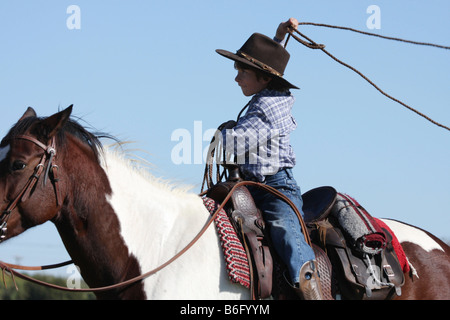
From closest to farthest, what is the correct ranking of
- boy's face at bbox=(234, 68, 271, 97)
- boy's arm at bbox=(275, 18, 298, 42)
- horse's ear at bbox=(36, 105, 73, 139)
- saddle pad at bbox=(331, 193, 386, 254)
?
horse's ear at bbox=(36, 105, 73, 139), saddle pad at bbox=(331, 193, 386, 254), boy's face at bbox=(234, 68, 271, 97), boy's arm at bbox=(275, 18, 298, 42)

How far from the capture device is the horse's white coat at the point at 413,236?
6.21 metres

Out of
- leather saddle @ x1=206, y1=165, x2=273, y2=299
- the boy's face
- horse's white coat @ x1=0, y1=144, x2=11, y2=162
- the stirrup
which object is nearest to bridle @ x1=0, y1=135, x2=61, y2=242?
horse's white coat @ x1=0, y1=144, x2=11, y2=162

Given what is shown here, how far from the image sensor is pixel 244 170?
5676 millimetres

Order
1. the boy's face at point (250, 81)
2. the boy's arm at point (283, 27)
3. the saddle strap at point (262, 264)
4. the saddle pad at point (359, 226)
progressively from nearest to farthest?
1. the saddle strap at point (262, 264)
2. the saddle pad at point (359, 226)
3. the boy's face at point (250, 81)
4. the boy's arm at point (283, 27)

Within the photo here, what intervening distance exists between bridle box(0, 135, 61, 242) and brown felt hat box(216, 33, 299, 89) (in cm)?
201

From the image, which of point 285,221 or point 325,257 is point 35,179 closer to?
point 285,221

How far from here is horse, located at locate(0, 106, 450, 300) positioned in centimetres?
465

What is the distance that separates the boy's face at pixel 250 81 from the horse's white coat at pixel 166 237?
50.8 inches

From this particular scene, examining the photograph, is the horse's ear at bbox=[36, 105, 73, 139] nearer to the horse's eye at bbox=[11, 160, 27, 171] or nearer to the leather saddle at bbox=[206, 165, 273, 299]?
the horse's eye at bbox=[11, 160, 27, 171]

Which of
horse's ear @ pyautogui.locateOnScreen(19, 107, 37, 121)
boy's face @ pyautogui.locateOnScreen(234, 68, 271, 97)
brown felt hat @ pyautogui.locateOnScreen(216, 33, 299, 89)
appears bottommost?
horse's ear @ pyautogui.locateOnScreen(19, 107, 37, 121)

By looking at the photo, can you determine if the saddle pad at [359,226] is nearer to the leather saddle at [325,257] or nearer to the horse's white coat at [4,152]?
the leather saddle at [325,257]

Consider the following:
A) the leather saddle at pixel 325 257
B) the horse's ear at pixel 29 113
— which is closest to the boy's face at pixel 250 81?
the leather saddle at pixel 325 257

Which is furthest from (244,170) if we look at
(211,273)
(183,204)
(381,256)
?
(381,256)
